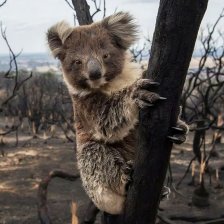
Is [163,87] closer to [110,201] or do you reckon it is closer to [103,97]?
[103,97]

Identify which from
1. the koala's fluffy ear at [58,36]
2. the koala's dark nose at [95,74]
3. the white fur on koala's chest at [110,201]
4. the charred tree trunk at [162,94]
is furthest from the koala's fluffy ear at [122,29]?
A: the charred tree trunk at [162,94]

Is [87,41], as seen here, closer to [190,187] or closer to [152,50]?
[152,50]

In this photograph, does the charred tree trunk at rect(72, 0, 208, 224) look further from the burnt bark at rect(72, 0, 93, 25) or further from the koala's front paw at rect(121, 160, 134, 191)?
the burnt bark at rect(72, 0, 93, 25)

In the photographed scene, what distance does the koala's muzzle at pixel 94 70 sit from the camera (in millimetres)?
3006

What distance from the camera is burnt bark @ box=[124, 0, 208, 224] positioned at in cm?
185

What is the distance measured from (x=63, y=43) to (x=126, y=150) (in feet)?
3.05

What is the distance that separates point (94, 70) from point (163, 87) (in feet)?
3.55

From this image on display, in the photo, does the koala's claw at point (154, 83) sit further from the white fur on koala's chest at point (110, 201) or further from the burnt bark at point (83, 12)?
the burnt bark at point (83, 12)

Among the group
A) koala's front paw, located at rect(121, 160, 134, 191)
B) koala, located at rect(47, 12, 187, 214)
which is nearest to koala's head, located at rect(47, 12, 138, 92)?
koala, located at rect(47, 12, 187, 214)

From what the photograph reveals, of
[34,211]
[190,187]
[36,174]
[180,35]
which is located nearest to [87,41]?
[180,35]

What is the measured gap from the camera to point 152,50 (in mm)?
1975

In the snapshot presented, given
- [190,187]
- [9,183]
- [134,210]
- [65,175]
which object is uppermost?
[134,210]

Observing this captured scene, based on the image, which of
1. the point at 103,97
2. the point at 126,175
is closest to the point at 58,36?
the point at 103,97

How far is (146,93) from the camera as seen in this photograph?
216 cm
